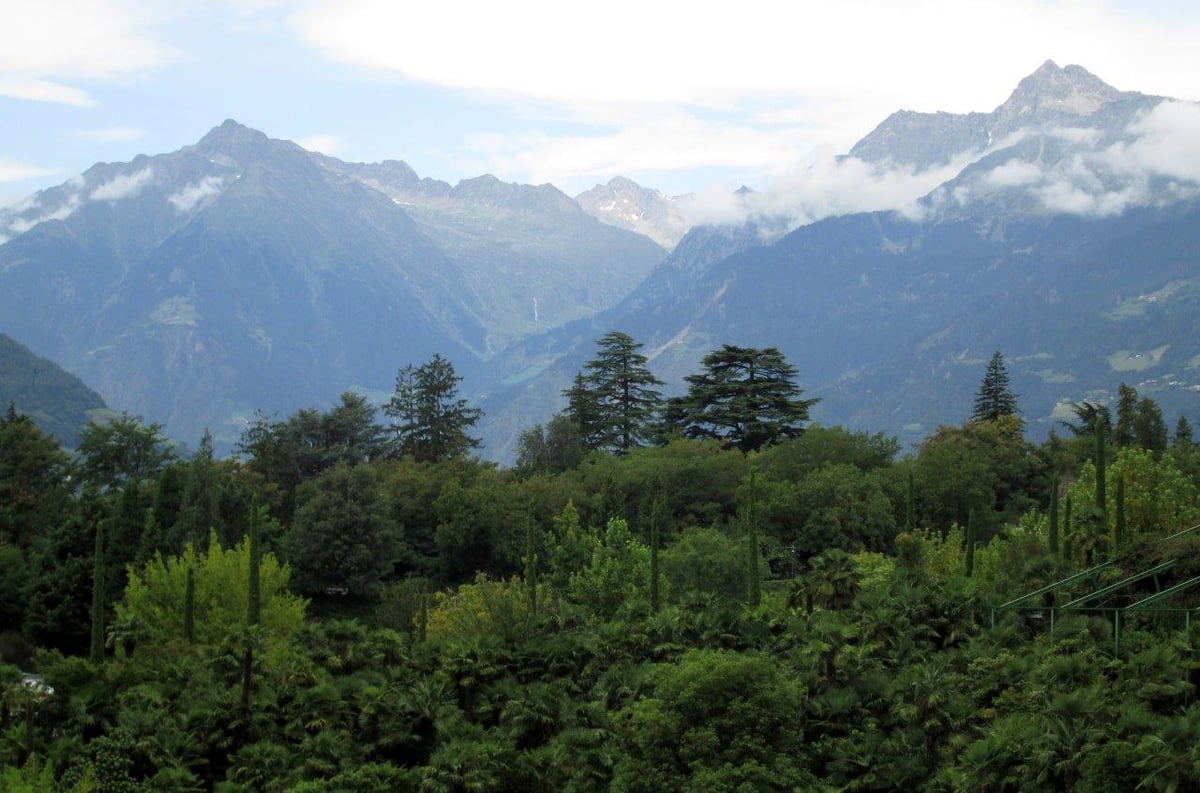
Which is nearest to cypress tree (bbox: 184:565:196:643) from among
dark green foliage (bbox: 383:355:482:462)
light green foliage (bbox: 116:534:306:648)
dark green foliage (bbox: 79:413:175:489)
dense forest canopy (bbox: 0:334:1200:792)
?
dense forest canopy (bbox: 0:334:1200:792)

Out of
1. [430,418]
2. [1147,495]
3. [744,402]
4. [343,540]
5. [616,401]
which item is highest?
[744,402]

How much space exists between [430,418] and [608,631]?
5082 cm

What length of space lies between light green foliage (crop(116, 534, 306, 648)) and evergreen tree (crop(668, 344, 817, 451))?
41.6 meters

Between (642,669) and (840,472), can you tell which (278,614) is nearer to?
(642,669)

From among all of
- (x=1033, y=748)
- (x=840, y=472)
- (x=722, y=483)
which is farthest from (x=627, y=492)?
(x=1033, y=748)

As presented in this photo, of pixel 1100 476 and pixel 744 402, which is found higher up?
pixel 744 402

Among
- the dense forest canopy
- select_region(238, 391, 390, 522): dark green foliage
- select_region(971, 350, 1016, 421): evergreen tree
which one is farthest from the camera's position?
select_region(971, 350, 1016, 421): evergreen tree

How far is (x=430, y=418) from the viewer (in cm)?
9325

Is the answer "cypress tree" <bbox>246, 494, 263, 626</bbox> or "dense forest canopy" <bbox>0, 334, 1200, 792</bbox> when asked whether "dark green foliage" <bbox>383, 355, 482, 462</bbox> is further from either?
"cypress tree" <bbox>246, 494, 263, 626</bbox>

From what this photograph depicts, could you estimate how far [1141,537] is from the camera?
44.3 meters

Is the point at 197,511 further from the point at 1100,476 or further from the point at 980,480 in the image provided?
the point at 980,480

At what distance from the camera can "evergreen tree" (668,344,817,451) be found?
89.0 meters

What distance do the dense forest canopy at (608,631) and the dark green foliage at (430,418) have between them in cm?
1613

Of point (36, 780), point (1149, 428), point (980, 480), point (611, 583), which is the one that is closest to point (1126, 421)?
point (1149, 428)
